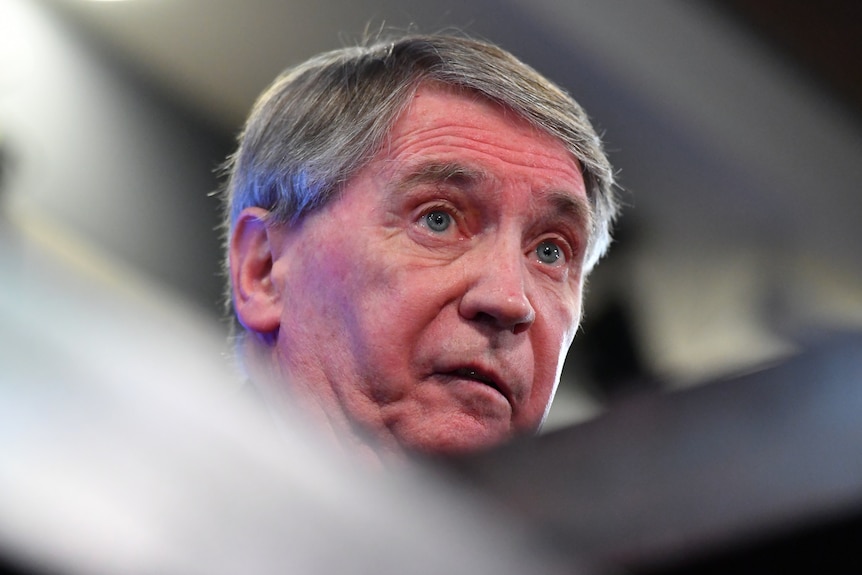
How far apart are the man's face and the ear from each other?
16mm

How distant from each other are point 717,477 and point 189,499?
0.21 metres

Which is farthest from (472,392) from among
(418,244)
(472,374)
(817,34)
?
(817,34)

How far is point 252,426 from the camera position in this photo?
0.51 meters

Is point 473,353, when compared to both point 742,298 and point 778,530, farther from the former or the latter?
point 742,298

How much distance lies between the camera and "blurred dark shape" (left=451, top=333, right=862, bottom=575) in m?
0.25

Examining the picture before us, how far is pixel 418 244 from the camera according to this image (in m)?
0.81

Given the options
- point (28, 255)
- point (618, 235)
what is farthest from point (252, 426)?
point (618, 235)

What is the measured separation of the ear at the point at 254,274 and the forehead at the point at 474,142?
0.15 meters

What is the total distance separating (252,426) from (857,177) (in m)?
1.04

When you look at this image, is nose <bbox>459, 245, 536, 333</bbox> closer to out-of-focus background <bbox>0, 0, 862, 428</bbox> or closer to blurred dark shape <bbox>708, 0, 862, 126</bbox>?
out-of-focus background <bbox>0, 0, 862, 428</bbox>

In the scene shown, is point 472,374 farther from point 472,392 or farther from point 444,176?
point 444,176

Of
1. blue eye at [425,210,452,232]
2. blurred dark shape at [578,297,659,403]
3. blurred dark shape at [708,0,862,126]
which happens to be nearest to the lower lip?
blue eye at [425,210,452,232]

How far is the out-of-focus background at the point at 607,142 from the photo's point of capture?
43.7 inches

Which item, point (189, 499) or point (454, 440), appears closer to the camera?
point (189, 499)
